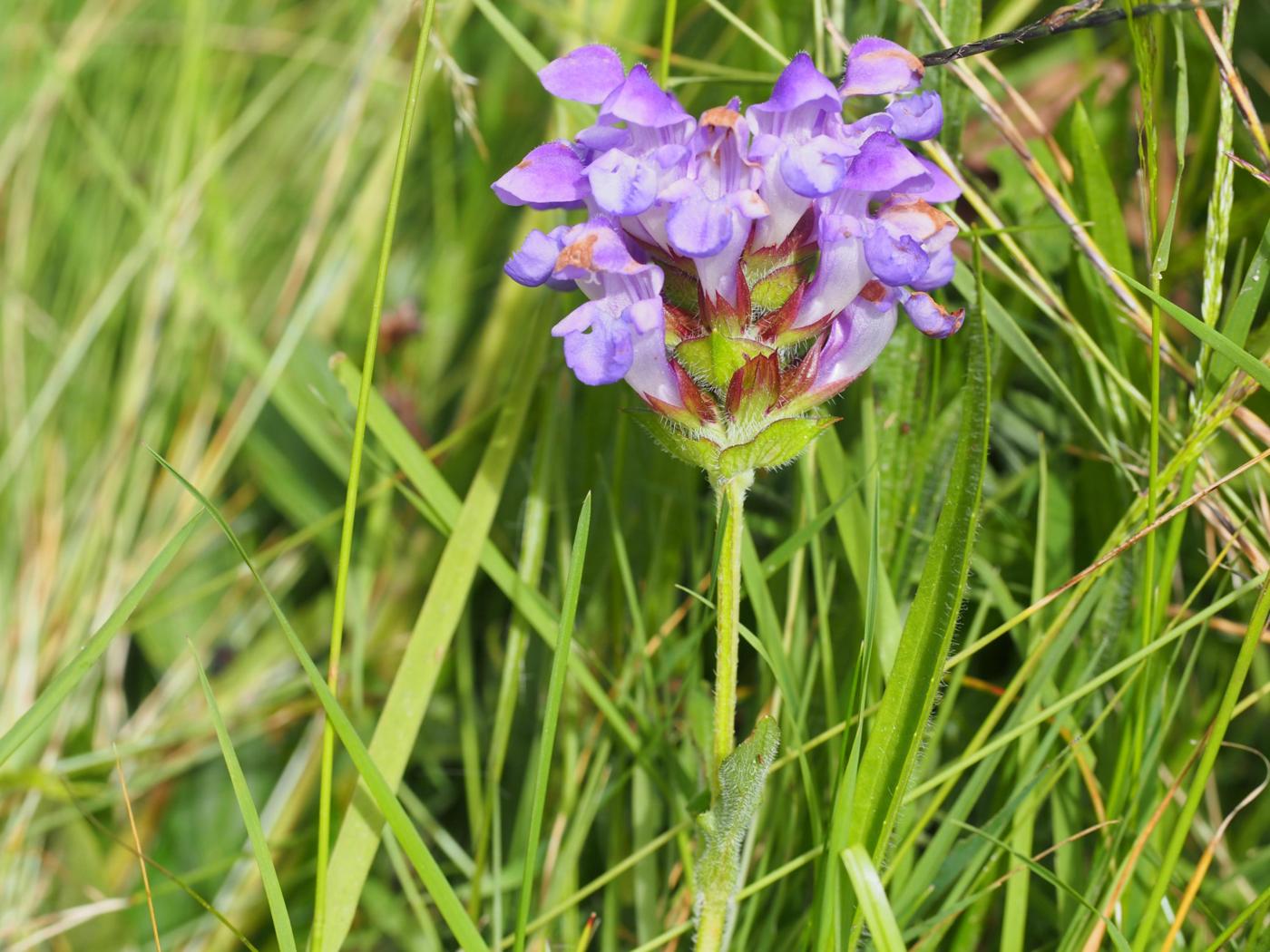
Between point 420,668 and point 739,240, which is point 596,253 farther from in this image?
point 420,668

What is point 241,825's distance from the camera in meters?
1.38

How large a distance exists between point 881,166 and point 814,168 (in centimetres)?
5

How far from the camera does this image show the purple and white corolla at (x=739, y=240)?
2.37 ft

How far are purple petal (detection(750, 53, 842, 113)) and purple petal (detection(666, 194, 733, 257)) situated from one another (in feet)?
0.27

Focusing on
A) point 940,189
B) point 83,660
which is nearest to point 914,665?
point 940,189

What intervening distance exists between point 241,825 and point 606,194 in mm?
1001

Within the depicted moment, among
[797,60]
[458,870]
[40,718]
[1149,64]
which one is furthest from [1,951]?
[1149,64]

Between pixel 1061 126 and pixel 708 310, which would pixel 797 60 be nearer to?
pixel 708 310

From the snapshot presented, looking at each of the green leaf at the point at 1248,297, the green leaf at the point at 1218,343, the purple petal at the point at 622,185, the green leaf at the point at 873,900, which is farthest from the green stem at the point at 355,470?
the green leaf at the point at 1248,297

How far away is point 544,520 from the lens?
3.57 ft

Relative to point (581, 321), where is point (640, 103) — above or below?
above

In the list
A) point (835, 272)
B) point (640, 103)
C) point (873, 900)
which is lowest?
point (873, 900)

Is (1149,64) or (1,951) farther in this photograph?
(1,951)

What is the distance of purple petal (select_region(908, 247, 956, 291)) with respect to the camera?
787 millimetres
